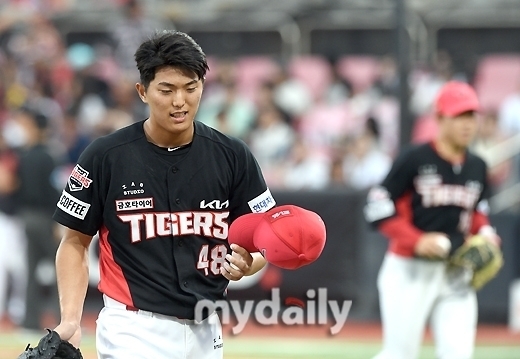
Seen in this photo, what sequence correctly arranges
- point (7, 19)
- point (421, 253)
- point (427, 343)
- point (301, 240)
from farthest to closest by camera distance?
point (7, 19) → point (427, 343) → point (421, 253) → point (301, 240)

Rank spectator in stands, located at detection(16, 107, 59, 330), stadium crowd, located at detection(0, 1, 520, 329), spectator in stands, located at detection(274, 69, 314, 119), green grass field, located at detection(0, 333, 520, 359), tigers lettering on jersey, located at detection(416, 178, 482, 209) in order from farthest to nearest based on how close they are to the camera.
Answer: spectator in stands, located at detection(274, 69, 314, 119) → stadium crowd, located at detection(0, 1, 520, 329) → spectator in stands, located at detection(16, 107, 59, 330) → green grass field, located at detection(0, 333, 520, 359) → tigers lettering on jersey, located at detection(416, 178, 482, 209)

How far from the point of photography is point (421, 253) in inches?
299

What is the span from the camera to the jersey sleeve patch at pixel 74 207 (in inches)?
190

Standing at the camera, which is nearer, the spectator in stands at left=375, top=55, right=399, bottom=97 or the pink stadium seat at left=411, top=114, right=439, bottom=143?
the pink stadium seat at left=411, top=114, right=439, bottom=143

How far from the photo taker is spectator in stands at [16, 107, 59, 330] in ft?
39.5

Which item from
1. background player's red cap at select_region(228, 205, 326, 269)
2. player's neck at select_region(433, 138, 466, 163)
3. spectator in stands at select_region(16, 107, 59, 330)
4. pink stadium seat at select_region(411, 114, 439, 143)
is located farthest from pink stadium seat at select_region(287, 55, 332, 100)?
background player's red cap at select_region(228, 205, 326, 269)

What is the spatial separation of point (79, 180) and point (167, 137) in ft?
1.49

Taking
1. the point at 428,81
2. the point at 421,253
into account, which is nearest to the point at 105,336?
the point at 421,253

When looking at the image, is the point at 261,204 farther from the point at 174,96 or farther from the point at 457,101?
the point at 457,101

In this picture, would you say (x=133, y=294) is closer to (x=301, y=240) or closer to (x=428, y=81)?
(x=301, y=240)

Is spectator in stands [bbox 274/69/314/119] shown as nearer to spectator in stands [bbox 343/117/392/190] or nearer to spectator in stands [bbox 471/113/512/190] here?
spectator in stands [bbox 343/117/392/190]

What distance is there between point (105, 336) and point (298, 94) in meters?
11.8

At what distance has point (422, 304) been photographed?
7676mm

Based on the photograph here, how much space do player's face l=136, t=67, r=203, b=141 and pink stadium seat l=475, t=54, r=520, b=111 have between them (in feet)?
41.0
